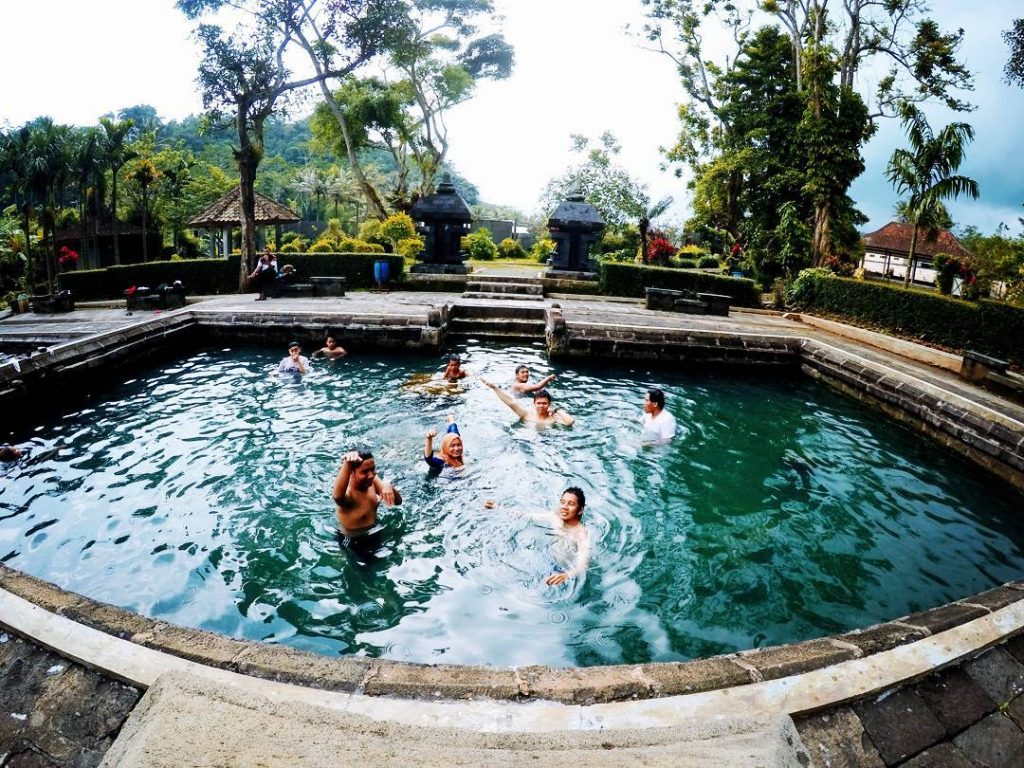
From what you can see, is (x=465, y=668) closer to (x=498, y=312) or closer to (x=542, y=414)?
(x=542, y=414)

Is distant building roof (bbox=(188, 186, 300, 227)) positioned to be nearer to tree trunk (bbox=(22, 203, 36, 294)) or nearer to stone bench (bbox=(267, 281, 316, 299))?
tree trunk (bbox=(22, 203, 36, 294))

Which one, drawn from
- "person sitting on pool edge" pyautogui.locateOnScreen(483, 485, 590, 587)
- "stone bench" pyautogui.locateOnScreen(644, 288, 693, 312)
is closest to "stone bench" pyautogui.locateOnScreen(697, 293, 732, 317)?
"stone bench" pyautogui.locateOnScreen(644, 288, 693, 312)

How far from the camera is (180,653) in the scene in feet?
10.0

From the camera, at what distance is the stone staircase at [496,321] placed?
49.5 ft

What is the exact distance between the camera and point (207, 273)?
21516 millimetres

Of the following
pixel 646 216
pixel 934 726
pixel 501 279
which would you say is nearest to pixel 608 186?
pixel 646 216

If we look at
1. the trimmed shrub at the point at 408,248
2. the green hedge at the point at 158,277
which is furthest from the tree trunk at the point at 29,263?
the trimmed shrub at the point at 408,248

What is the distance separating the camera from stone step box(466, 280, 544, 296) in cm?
1988

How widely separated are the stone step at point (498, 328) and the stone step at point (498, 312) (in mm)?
288

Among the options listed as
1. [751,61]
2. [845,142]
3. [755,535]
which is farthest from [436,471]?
[751,61]

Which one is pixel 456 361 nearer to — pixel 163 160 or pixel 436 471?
pixel 436 471

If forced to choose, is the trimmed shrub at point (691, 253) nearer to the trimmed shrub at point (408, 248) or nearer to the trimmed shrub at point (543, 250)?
the trimmed shrub at point (543, 250)

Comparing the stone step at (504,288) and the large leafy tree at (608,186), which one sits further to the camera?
the large leafy tree at (608,186)

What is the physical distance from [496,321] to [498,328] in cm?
20
